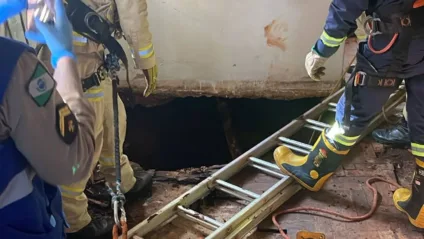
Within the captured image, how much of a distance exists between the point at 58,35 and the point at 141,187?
1.48m

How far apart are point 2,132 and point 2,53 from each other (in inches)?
6.6

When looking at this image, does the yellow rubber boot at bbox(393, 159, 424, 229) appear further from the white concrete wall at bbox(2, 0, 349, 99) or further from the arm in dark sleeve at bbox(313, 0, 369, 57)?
the white concrete wall at bbox(2, 0, 349, 99)

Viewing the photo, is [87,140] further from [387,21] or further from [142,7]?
[387,21]

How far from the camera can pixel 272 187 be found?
2592mm

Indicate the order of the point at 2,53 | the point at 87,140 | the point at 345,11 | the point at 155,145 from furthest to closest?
1. the point at 155,145
2. the point at 345,11
3. the point at 87,140
4. the point at 2,53

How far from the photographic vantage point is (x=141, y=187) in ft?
8.84

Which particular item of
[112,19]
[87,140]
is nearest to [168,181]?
[112,19]

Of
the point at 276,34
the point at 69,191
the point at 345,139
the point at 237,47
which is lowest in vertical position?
the point at 69,191

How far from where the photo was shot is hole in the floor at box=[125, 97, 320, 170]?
149 inches

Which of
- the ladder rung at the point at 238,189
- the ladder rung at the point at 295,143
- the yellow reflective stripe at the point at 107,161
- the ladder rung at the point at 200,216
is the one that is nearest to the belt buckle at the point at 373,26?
the ladder rung at the point at 295,143

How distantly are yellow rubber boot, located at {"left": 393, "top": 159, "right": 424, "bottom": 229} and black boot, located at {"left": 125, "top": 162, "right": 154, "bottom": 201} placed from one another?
129 centimetres

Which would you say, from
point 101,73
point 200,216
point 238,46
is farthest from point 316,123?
point 101,73

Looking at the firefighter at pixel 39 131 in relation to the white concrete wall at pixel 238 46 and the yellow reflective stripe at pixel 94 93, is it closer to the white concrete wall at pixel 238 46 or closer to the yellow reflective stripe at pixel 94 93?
the yellow reflective stripe at pixel 94 93

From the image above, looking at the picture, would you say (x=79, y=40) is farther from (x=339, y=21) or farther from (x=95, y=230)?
(x=339, y=21)
